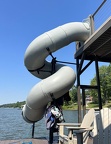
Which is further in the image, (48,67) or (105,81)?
(105,81)

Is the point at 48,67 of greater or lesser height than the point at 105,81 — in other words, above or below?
below

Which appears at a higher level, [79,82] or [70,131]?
[79,82]

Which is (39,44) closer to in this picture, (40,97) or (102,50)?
(40,97)

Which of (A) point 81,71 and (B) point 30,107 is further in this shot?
(A) point 81,71

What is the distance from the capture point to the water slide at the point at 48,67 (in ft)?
15.7

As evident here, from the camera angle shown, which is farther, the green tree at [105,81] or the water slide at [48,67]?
the green tree at [105,81]

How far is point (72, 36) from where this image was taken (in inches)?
210

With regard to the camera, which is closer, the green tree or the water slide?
the water slide

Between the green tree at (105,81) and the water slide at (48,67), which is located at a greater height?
the green tree at (105,81)

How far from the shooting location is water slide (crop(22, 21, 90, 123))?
15.7 feet

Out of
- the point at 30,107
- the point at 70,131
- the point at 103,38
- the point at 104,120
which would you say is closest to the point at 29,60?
the point at 30,107

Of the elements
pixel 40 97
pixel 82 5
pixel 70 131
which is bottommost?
pixel 70 131

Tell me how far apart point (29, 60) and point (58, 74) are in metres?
0.90

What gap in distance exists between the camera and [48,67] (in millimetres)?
5688
